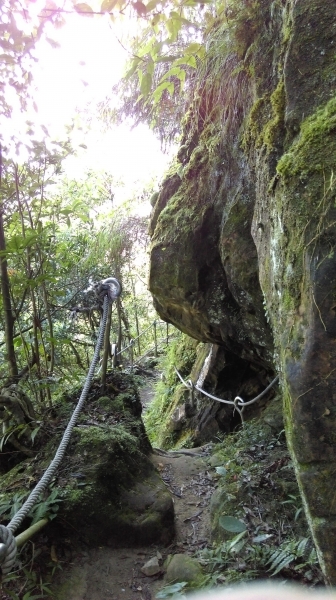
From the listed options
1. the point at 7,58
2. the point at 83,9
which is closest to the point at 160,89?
the point at 83,9

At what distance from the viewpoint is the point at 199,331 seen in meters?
5.91

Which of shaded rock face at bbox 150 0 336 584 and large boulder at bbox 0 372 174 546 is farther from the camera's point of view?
large boulder at bbox 0 372 174 546

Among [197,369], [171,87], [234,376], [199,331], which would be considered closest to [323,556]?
[171,87]

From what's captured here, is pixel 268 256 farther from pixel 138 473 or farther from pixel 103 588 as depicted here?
pixel 103 588

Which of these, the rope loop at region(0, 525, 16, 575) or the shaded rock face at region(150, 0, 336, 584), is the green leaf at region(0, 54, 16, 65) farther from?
the rope loop at region(0, 525, 16, 575)

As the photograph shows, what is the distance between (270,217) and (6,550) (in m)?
2.49

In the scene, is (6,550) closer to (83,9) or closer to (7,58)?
(83,9)

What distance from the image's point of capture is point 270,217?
9.21ft

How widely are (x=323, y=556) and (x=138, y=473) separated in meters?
2.03

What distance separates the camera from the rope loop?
1.63m

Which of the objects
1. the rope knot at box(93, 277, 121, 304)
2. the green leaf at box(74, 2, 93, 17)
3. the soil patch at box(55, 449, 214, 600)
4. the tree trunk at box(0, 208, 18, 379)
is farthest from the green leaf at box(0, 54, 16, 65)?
the soil patch at box(55, 449, 214, 600)

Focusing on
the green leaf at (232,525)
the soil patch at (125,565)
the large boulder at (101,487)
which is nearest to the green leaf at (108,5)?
the green leaf at (232,525)

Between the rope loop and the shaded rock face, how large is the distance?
1459 mm

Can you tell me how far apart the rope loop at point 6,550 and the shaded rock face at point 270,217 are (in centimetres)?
146
